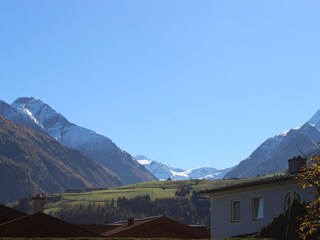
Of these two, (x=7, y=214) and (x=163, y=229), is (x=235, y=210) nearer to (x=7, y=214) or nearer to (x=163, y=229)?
(x=163, y=229)

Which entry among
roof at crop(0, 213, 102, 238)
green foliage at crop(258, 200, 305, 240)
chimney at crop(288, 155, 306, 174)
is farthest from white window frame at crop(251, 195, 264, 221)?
green foliage at crop(258, 200, 305, 240)

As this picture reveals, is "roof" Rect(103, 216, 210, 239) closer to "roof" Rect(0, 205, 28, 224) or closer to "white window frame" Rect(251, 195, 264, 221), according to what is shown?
"roof" Rect(0, 205, 28, 224)

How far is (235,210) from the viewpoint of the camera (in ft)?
172

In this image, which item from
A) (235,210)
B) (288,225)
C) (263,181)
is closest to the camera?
(288,225)

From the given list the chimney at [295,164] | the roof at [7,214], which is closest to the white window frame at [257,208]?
the chimney at [295,164]

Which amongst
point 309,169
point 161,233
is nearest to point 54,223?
point 161,233

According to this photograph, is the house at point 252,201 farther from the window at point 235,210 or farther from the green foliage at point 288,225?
the green foliage at point 288,225

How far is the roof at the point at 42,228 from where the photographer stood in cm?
4450

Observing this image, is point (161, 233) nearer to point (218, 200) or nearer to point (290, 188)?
point (218, 200)

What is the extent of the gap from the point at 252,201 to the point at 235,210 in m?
2.45

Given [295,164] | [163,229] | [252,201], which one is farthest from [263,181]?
[163,229]

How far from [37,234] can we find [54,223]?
1449 millimetres

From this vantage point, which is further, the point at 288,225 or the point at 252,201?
the point at 252,201

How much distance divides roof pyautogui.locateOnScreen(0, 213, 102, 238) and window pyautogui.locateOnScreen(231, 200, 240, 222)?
11536 mm
